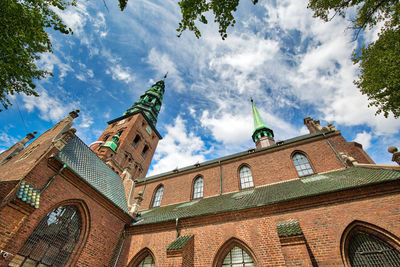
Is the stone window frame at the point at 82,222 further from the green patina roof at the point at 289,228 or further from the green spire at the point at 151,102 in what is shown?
the green spire at the point at 151,102

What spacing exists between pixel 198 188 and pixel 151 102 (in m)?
22.2

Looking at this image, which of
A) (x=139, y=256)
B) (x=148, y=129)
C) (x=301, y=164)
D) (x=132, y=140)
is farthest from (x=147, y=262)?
(x=148, y=129)

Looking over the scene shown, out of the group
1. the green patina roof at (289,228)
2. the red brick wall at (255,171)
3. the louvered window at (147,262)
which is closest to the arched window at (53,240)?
the louvered window at (147,262)

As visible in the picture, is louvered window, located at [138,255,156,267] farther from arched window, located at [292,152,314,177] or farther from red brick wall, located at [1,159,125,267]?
arched window, located at [292,152,314,177]

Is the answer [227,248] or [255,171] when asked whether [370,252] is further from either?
[255,171]

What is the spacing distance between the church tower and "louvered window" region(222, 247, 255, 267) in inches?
397

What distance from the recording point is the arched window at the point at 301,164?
38.7 ft

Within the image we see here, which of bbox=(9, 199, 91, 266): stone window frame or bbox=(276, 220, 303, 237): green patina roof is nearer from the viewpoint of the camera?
bbox=(276, 220, 303, 237): green patina roof

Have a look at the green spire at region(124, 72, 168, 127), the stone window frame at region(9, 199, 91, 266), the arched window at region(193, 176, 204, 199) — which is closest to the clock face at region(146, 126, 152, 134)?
the green spire at region(124, 72, 168, 127)

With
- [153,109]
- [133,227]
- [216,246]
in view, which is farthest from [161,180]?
[153,109]

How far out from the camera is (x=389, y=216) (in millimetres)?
6117

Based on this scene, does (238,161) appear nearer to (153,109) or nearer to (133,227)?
(133,227)

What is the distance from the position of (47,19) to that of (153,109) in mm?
24672

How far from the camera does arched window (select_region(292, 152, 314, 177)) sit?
11784 mm
